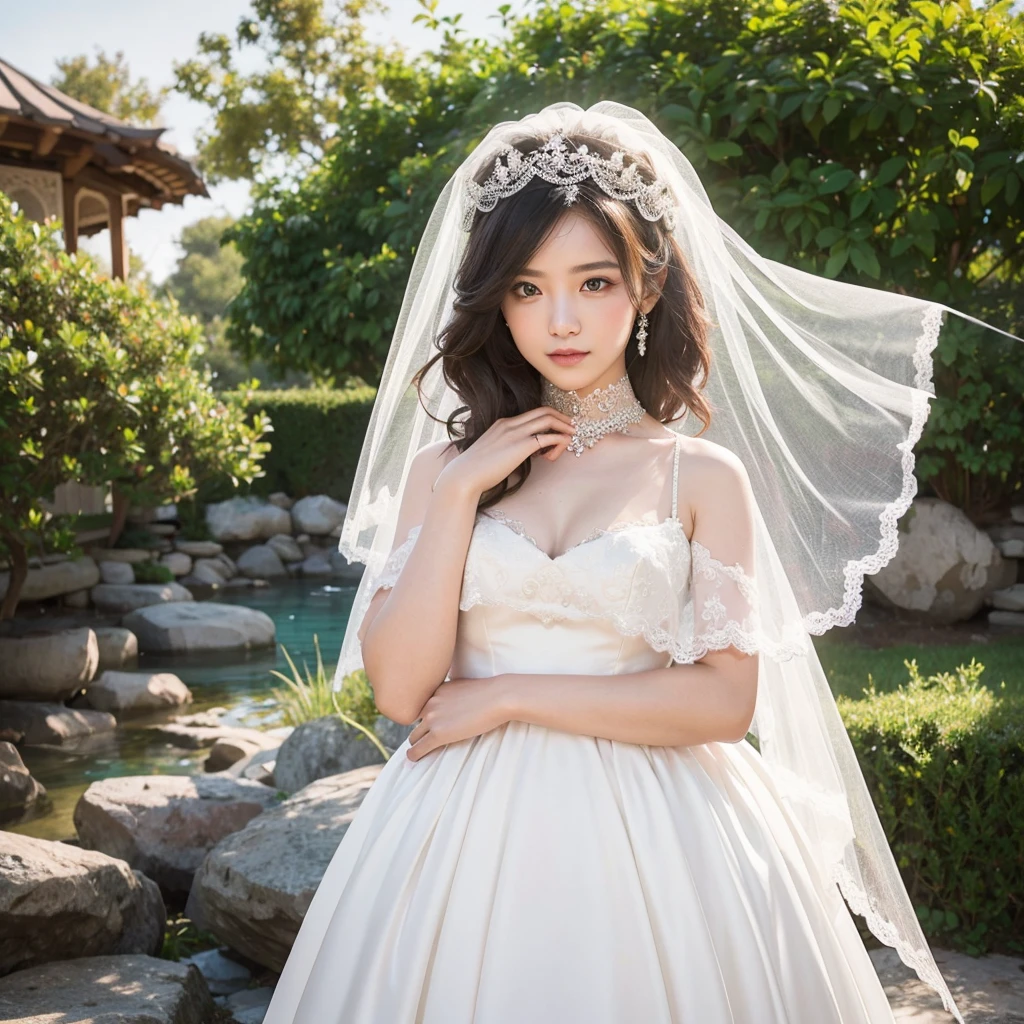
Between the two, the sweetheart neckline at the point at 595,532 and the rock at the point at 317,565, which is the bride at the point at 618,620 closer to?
the sweetheart neckline at the point at 595,532

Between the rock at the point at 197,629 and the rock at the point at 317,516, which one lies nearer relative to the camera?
the rock at the point at 197,629

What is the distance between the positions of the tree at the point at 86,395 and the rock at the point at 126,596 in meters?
4.31

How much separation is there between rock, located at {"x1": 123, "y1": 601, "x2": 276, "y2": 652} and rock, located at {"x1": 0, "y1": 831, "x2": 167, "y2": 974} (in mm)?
7886

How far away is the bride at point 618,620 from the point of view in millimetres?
2084

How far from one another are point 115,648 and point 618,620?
9820 millimetres

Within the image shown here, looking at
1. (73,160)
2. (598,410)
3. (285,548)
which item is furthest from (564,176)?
(285,548)

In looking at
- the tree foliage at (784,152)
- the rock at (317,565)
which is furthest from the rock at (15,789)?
the rock at (317,565)

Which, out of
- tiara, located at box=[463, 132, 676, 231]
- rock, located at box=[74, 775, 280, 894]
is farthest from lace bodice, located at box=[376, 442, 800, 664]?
rock, located at box=[74, 775, 280, 894]

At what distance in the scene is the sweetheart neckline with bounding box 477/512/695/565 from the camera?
2338 millimetres

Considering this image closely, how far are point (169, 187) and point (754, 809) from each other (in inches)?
539

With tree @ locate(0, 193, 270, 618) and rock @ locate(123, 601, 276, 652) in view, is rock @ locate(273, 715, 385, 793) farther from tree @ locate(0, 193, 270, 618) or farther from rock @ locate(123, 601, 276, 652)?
rock @ locate(123, 601, 276, 652)

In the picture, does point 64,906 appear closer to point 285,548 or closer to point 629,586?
point 629,586

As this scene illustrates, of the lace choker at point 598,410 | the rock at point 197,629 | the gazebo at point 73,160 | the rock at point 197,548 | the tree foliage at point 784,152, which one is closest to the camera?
the lace choker at point 598,410

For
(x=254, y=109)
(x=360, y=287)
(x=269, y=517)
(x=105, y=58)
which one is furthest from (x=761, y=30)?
(x=105, y=58)
